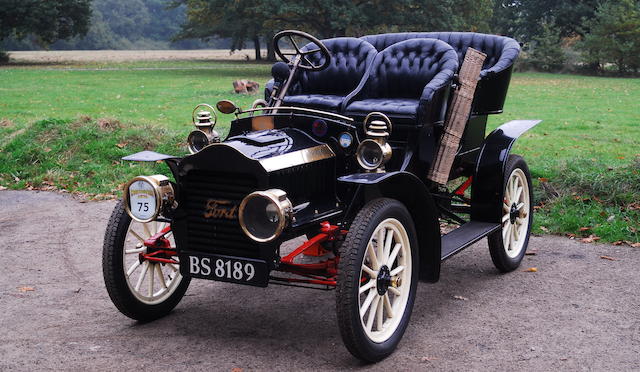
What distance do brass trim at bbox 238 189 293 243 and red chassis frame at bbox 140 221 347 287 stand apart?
0.30 m

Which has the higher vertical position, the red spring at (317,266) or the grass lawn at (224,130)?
the red spring at (317,266)

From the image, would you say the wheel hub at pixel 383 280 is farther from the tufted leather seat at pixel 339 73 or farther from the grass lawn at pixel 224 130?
the grass lawn at pixel 224 130

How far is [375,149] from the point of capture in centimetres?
450

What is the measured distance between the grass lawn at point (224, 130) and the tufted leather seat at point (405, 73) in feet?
7.41

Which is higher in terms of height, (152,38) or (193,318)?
(193,318)

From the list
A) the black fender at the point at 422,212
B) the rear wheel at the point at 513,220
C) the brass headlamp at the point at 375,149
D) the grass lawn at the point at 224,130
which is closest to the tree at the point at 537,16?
the grass lawn at the point at 224,130

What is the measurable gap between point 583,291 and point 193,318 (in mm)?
2678

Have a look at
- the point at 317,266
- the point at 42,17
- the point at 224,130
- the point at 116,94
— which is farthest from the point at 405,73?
the point at 42,17

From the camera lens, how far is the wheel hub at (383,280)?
168 inches

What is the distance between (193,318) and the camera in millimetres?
4871

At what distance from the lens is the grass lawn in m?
7.39

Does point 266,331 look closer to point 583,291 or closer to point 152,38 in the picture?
point 583,291

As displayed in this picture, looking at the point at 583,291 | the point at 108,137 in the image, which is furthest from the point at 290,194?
the point at 108,137

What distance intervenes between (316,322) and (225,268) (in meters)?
0.85
